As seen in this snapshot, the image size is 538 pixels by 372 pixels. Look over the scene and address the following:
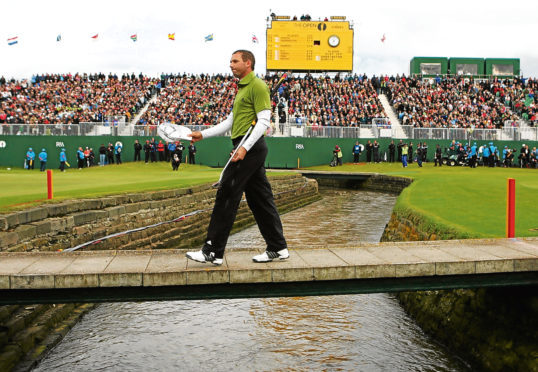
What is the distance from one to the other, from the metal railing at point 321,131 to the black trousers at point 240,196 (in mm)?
34158

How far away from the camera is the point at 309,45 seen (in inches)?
2109

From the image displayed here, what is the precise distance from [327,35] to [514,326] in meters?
48.9

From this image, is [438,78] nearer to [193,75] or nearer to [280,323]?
[193,75]

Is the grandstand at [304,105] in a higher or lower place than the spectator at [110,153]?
higher

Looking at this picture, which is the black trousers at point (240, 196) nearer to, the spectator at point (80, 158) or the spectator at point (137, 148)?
the spectator at point (80, 158)

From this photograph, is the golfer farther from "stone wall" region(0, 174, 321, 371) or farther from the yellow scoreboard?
the yellow scoreboard

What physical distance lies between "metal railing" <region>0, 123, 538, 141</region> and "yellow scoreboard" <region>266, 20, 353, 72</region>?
512 inches

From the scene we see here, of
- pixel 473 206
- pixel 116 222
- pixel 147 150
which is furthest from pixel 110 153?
pixel 473 206

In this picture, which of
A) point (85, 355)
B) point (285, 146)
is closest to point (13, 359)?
point (85, 355)

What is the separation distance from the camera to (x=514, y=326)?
729 centimetres

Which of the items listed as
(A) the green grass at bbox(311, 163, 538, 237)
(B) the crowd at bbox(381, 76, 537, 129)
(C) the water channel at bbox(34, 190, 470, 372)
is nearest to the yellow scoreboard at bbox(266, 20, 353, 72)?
(B) the crowd at bbox(381, 76, 537, 129)

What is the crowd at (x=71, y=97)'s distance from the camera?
43469 millimetres

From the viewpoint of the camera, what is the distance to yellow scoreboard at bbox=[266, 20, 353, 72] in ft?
175

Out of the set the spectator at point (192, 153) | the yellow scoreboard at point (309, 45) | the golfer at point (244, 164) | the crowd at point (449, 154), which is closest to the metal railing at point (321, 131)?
the crowd at point (449, 154)
